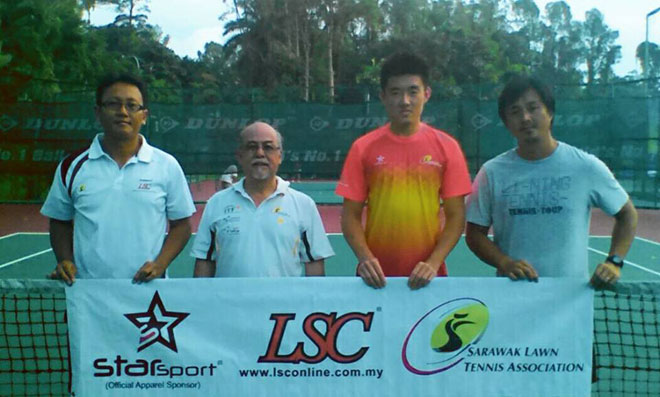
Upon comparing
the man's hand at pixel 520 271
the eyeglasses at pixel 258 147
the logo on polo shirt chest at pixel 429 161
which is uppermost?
the eyeglasses at pixel 258 147

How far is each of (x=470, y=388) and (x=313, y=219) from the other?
0.97 m

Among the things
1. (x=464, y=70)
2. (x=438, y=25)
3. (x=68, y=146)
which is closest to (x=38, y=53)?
(x=68, y=146)

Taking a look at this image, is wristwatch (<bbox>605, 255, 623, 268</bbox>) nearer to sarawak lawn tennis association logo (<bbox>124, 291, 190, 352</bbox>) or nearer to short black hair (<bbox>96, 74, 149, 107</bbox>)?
sarawak lawn tennis association logo (<bbox>124, 291, 190, 352</bbox>)

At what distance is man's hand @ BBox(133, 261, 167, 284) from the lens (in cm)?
273

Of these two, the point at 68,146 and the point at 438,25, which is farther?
the point at 438,25

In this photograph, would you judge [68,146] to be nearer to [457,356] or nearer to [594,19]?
[457,356]

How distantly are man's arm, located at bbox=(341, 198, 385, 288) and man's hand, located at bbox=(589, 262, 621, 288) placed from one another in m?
0.84

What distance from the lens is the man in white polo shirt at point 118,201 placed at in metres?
2.84

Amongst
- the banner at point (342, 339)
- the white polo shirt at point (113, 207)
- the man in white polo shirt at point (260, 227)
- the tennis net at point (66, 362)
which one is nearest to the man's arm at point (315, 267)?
the man in white polo shirt at point (260, 227)

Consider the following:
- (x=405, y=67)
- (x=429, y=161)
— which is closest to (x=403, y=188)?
(x=429, y=161)

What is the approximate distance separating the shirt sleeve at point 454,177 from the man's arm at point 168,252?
114cm

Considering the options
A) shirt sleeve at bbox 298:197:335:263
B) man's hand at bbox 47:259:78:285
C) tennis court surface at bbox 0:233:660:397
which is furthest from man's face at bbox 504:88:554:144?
man's hand at bbox 47:259:78:285

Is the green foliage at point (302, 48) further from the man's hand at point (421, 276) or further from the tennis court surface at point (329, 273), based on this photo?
the man's hand at point (421, 276)

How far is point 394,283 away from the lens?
2.70m
